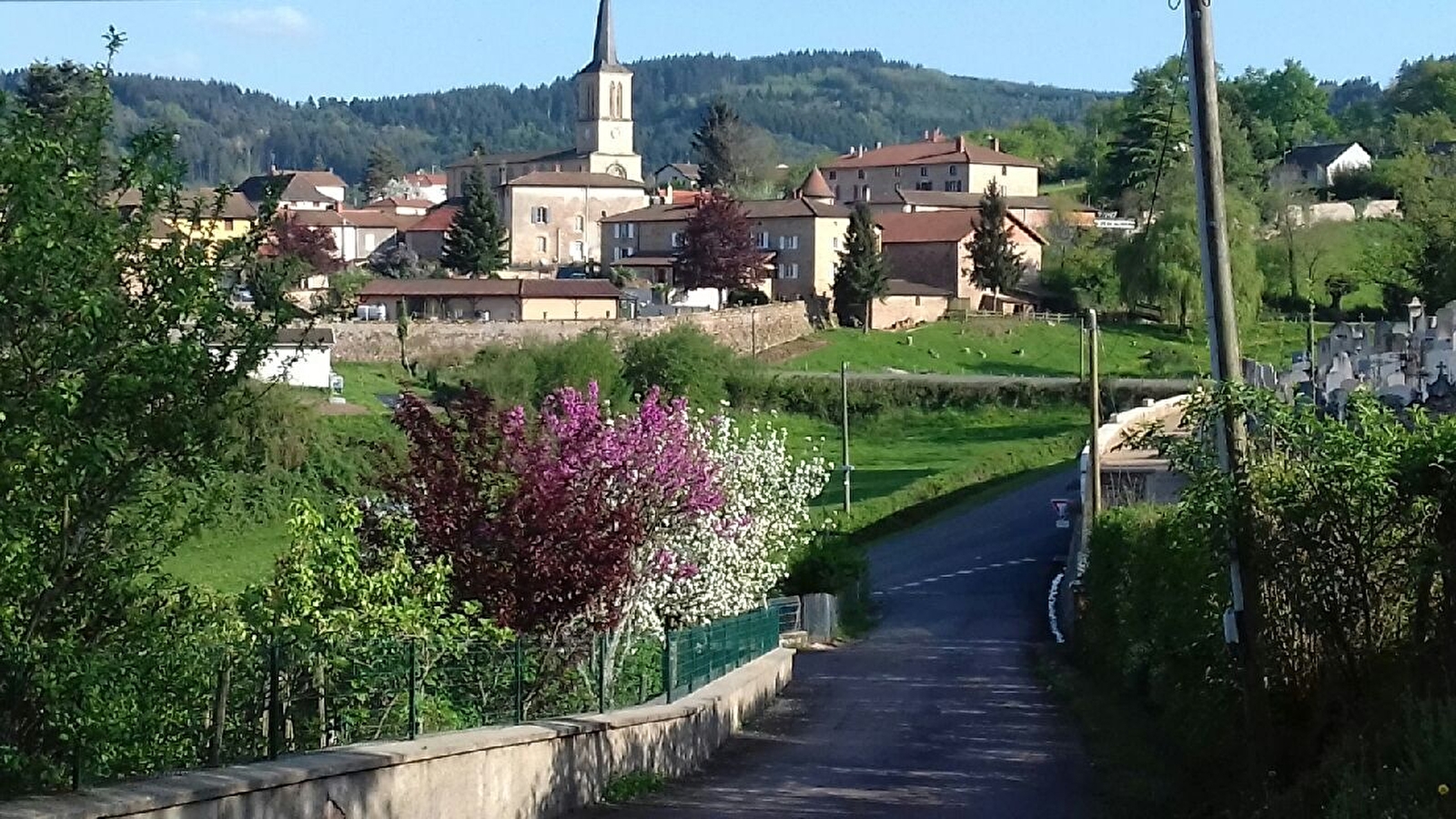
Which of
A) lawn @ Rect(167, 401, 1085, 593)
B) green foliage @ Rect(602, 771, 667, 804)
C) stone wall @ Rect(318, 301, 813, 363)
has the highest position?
stone wall @ Rect(318, 301, 813, 363)

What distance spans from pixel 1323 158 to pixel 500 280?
7020 centimetres

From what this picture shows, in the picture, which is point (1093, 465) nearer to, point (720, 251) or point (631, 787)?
point (631, 787)

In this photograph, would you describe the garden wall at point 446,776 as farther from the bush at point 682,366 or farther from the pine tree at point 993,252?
the pine tree at point 993,252

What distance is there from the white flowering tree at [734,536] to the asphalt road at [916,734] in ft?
5.76

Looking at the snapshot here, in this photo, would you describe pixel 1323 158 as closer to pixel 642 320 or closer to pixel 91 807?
pixel 642 320

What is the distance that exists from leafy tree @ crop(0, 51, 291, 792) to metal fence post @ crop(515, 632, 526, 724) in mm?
4064

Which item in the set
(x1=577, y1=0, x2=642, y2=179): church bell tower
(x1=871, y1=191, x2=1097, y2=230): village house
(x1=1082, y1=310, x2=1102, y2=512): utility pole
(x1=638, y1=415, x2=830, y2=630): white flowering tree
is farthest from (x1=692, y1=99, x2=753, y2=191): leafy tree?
(x1=638, y1=415, x2=830, y2=630): white flowering tree

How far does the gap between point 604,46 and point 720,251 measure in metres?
84.2

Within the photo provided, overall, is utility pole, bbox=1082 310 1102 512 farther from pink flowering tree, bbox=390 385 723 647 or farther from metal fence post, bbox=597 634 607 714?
metal fence post, bbox=597 634 607 714

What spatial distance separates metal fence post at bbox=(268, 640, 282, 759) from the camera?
11.3 metres

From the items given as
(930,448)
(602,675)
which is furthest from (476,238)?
(602,675)

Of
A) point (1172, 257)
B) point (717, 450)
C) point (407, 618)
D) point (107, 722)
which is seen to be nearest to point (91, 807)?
point (107, 722)

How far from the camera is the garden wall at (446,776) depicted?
9438 mm

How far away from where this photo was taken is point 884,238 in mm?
106750
